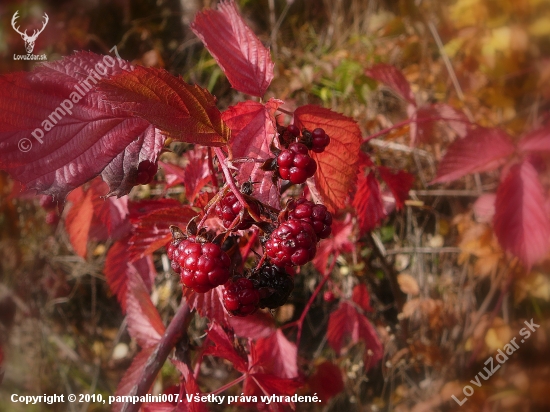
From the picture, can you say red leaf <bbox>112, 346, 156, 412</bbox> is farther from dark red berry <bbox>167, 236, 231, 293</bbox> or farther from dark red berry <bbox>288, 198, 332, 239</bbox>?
dark red berry <bbox>288, 198, 332, 239</bbox>

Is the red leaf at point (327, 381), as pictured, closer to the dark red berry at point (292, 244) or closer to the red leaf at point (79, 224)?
the red leaf at point (79, 224)

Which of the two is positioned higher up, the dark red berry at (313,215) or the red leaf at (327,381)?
the dark red berry at (313,215)

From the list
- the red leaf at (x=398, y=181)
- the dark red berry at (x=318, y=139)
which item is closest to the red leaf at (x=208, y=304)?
the dark red berry at (x=318, y=139)

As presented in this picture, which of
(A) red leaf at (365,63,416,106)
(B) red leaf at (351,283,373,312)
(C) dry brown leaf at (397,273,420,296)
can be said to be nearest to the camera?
(A) red leaf at (365,63,416,106)

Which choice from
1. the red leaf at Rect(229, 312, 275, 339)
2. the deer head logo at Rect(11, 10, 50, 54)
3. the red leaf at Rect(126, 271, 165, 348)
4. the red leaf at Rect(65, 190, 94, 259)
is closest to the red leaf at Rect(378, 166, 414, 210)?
the red leaf at Rect(229, 312, 275, 339)

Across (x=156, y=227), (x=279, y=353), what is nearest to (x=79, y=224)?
(x=156, y=227)
